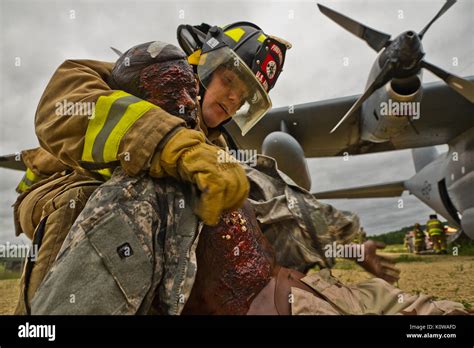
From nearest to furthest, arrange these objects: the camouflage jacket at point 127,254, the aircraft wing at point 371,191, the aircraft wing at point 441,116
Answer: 1. the camouflage jacket at point 127,254
2. the aircraft wing at point 441,116
3. the aircraft wing at point 371,191

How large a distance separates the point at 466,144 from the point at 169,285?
746 centimetres

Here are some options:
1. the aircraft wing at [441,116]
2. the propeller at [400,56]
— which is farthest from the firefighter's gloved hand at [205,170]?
the aircraft wing at [441,116]

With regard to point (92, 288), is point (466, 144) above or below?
above

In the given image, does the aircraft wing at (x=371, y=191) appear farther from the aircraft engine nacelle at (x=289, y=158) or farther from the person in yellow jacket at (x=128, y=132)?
the person in yellow jacket at (x=128, y=132)

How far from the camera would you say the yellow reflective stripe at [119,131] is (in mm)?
873

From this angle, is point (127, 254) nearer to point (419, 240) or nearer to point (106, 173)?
point (106, 173)

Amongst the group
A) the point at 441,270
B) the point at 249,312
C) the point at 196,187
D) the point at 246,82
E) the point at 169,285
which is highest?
the point at 246,82

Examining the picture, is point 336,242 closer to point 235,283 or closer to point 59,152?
point 235,283

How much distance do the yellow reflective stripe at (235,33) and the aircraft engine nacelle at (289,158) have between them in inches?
138

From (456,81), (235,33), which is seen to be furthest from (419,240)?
(235,33)

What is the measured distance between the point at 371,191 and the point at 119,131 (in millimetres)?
10361

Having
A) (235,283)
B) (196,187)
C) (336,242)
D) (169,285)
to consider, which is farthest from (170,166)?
(336,242)

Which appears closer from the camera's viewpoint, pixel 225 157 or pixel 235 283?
pixel 225 157

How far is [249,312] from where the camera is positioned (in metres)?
1.01
